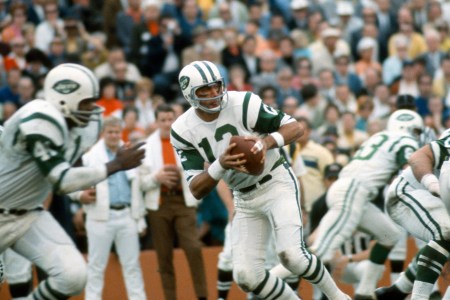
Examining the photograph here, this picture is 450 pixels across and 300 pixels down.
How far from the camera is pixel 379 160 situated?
10406 millimetres

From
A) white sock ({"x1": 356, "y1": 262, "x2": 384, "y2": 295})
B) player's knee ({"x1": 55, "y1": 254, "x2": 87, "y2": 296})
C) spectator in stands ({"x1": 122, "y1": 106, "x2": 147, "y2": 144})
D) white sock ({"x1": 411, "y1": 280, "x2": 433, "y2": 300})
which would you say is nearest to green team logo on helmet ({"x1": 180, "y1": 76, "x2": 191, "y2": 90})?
player's knee ({"x1": 55, "y1": 254, "x2": 87, "y2": 296})

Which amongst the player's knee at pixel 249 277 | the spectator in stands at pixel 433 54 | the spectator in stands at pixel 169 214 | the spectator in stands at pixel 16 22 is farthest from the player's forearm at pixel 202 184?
the spectator in stands at pixel 433 54

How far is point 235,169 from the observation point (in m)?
7.96

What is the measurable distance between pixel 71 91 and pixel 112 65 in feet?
21.7

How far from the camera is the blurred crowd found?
13.7 meters

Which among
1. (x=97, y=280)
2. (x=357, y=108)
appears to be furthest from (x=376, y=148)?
(x=357, y=108)

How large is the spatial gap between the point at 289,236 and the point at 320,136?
527 cm

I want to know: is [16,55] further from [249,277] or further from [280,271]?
[249,277]

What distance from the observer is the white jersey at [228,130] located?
327 inches

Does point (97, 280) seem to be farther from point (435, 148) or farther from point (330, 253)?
point (435, 148)

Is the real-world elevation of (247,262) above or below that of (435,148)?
below

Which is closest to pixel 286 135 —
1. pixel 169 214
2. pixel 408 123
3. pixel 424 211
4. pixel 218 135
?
pixel 218 135

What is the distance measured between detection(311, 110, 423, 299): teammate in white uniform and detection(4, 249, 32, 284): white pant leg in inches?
98.3

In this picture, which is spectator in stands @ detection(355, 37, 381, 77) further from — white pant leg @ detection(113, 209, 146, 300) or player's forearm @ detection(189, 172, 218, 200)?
player's forearm @ detection(189, 172, 218, 200)
